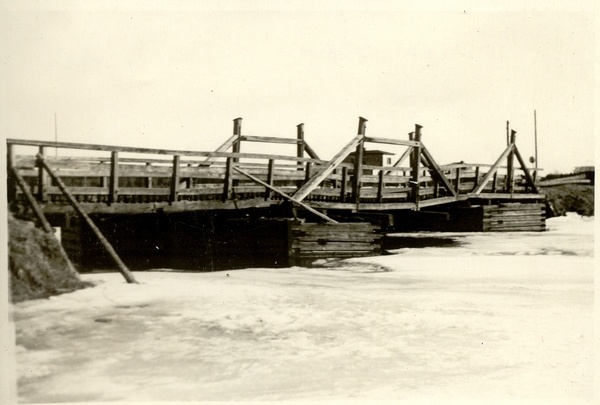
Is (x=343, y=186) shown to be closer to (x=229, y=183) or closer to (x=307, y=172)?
(x=307, y=172)

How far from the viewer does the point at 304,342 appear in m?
6.34

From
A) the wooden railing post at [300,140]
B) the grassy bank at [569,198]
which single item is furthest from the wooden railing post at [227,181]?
the grassy bank at [569,198]

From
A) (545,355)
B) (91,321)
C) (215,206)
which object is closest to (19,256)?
(91,321)

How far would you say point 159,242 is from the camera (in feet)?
35.9

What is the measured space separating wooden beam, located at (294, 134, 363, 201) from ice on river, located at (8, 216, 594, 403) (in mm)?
2941

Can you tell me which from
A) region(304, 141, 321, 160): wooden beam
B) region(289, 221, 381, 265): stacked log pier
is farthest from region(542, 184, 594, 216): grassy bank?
region(289, 221, 381, 265): stacked log pier

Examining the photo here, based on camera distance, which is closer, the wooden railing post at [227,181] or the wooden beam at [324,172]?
the wooden railing post at [227,181]

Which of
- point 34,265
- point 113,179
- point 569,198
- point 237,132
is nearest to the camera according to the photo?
point 34,265

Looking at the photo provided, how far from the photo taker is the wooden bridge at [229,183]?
812 cm

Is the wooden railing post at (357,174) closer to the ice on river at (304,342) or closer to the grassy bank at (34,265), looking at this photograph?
the ice on river at (304,342)

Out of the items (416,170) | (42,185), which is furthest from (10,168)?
(416,170)

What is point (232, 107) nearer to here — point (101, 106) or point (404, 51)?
point (101, 106)

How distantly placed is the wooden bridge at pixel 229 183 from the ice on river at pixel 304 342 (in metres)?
1.45

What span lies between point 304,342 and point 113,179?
438cm
